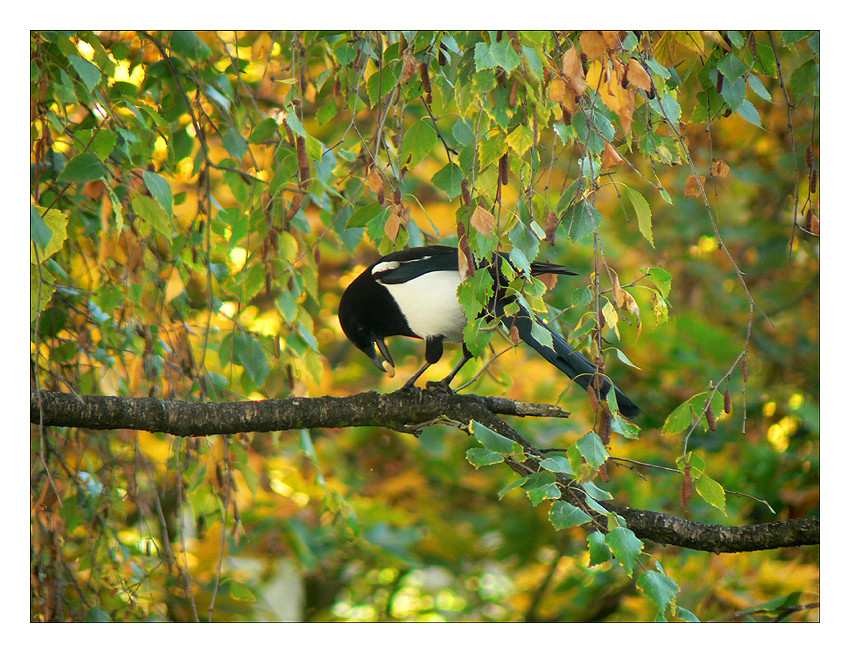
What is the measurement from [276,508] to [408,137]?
1537mm

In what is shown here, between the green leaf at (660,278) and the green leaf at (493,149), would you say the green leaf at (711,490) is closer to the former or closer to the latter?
the green leaf at (660,278)

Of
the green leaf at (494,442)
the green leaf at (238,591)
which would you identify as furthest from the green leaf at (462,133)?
the green leaf at (238,591)

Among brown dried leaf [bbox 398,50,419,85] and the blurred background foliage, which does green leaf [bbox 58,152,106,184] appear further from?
brown dried leaf [bbox 398,50,419,85]

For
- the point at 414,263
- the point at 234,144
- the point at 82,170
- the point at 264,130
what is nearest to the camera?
the point at 82,170

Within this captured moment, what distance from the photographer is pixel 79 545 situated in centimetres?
171

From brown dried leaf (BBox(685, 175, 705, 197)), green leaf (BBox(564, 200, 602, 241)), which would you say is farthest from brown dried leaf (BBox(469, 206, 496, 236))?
brown dried leaf (BBox(685, 175, 705, 197))

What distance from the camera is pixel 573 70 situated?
2.66 feet

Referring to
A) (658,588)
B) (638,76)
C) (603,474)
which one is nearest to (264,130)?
(638,76)

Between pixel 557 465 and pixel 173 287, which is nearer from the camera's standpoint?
pixel 557 465

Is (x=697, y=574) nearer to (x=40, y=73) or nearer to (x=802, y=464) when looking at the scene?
(x=802, y=464)

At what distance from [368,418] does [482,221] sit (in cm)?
62

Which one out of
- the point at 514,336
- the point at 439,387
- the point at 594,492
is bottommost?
the point at 439,387

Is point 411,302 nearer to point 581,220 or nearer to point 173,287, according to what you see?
point 173,287
